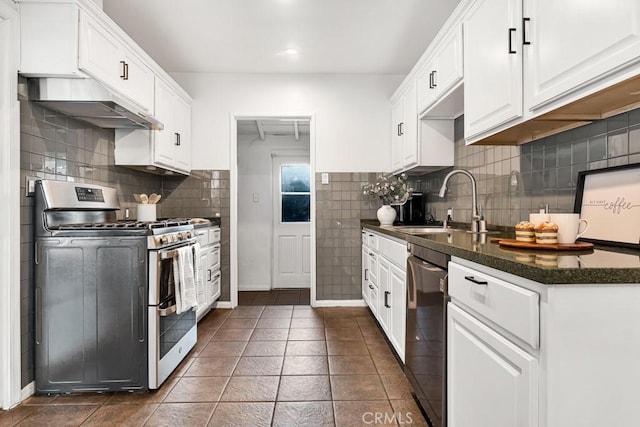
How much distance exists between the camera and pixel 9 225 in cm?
200

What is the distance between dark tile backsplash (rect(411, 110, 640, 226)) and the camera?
4.93ft

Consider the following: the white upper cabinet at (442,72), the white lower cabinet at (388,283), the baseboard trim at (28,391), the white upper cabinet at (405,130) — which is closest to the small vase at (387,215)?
the white lower cabinet at (388,283)

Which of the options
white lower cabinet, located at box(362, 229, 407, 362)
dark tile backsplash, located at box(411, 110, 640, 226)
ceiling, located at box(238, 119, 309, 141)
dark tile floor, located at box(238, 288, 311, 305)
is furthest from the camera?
ceiling, located at box(238, 119, 309, 141)

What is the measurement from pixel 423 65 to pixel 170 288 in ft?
7.77

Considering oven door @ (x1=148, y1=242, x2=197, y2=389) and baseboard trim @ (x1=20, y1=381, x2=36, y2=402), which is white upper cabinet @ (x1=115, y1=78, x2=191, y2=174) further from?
baseboard trim @ (x1=20, y1=381, x2=36, y2=402)

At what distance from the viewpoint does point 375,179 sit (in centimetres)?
417

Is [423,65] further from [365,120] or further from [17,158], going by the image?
[17,158]

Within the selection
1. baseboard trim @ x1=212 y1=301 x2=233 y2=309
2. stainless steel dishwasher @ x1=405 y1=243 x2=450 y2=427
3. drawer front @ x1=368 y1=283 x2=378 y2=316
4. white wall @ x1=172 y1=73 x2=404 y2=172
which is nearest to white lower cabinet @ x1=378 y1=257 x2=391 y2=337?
drawer front @ x1=368 y1=283 x2=378 y2=316

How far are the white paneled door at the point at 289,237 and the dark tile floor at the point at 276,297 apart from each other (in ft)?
A: 0.64

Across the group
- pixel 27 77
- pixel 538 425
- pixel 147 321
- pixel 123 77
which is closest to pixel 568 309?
pixel 538 425

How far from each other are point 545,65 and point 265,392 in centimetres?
206

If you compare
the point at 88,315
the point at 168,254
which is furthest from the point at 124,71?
the point at 88,315

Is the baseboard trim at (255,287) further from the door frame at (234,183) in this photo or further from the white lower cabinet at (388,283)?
the white lower cabinet at (388,283)

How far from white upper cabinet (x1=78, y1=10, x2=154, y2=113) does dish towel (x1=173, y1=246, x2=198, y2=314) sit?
118 cm
